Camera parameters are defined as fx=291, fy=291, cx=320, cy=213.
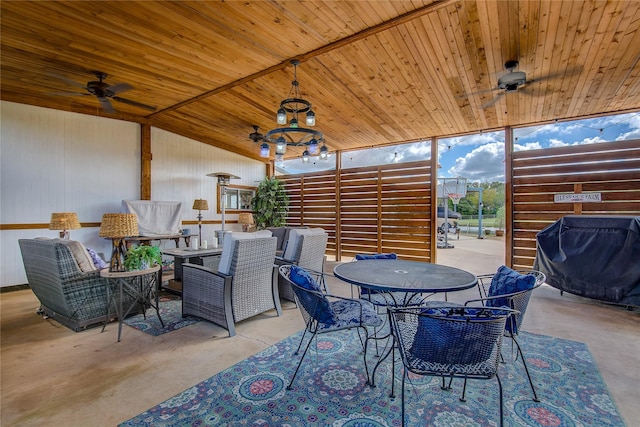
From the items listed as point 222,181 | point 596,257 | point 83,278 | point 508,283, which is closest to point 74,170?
point 222,181

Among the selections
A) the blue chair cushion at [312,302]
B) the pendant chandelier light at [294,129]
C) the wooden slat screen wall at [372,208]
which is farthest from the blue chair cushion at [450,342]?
the wooden slat screen wall at [372,208]

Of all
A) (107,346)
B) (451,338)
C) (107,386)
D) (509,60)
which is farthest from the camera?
(509,60)

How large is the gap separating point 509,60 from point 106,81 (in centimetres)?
546

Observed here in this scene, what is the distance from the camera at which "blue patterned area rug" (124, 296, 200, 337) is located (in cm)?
302

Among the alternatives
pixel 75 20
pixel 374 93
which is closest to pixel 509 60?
pixel 374 93

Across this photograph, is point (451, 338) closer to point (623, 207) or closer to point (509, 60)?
point (509, 60)

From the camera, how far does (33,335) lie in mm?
2895

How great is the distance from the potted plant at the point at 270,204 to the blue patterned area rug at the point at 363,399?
6.00 m

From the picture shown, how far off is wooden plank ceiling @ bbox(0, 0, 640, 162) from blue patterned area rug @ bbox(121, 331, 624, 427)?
313 cm

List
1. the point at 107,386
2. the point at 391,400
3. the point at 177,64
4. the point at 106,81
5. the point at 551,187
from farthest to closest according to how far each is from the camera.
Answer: the point at 551,187 < the point at 106,81 < the point at 177,64 < the point at 107,386 < the point at 391,400

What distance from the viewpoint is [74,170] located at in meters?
5.36

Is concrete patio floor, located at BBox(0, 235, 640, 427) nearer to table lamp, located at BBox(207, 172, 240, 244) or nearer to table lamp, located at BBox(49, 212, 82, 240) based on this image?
table lamp, located at BBox(49, 212, 82, 240)

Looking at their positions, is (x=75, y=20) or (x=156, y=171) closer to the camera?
(x=75, y=20)

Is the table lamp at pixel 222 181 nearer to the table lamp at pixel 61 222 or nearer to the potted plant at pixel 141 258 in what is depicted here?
the table lamp at pixel 61 222
